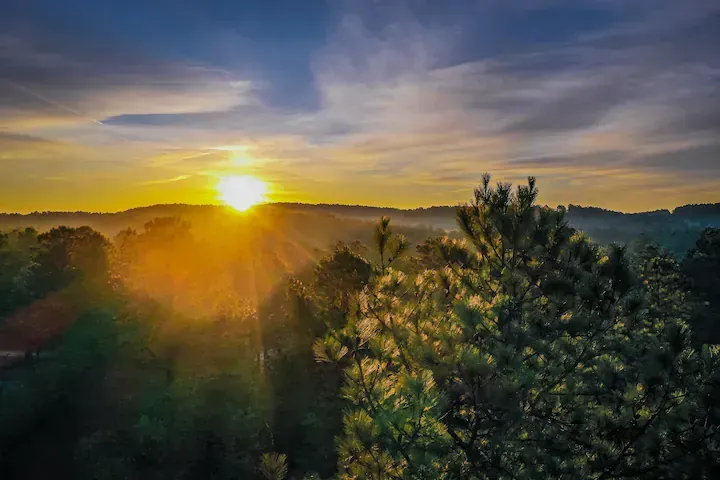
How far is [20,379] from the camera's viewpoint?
26797mm

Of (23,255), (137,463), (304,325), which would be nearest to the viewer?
(137,463)

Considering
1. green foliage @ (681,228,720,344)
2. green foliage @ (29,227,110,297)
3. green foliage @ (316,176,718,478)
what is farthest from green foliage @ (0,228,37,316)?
green foliage @ (681,228,720,344)

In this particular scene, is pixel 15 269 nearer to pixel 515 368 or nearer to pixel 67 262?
pixel 67 262

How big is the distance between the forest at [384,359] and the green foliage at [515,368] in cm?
3

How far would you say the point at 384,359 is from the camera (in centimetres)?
654

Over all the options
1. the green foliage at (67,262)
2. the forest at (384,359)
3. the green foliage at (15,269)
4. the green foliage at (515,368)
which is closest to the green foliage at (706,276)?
the forest at (384,359)

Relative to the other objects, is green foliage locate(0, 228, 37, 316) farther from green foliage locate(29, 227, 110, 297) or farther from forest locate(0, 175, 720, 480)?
green foliage locate(29, 227, 110, 297)

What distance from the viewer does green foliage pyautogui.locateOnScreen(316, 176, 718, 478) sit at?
5.87 meters

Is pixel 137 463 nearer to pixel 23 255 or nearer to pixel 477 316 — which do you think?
pixel 477 316

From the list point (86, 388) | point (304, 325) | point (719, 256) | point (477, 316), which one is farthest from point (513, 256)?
point (719, 256)

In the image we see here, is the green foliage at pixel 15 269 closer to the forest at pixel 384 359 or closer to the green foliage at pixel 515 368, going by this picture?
the forest at pixel 384 359

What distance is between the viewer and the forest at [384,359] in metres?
6.19

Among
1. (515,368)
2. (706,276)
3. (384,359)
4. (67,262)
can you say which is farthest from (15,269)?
(706,276)

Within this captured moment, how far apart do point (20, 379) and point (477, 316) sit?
2877 centimetres
